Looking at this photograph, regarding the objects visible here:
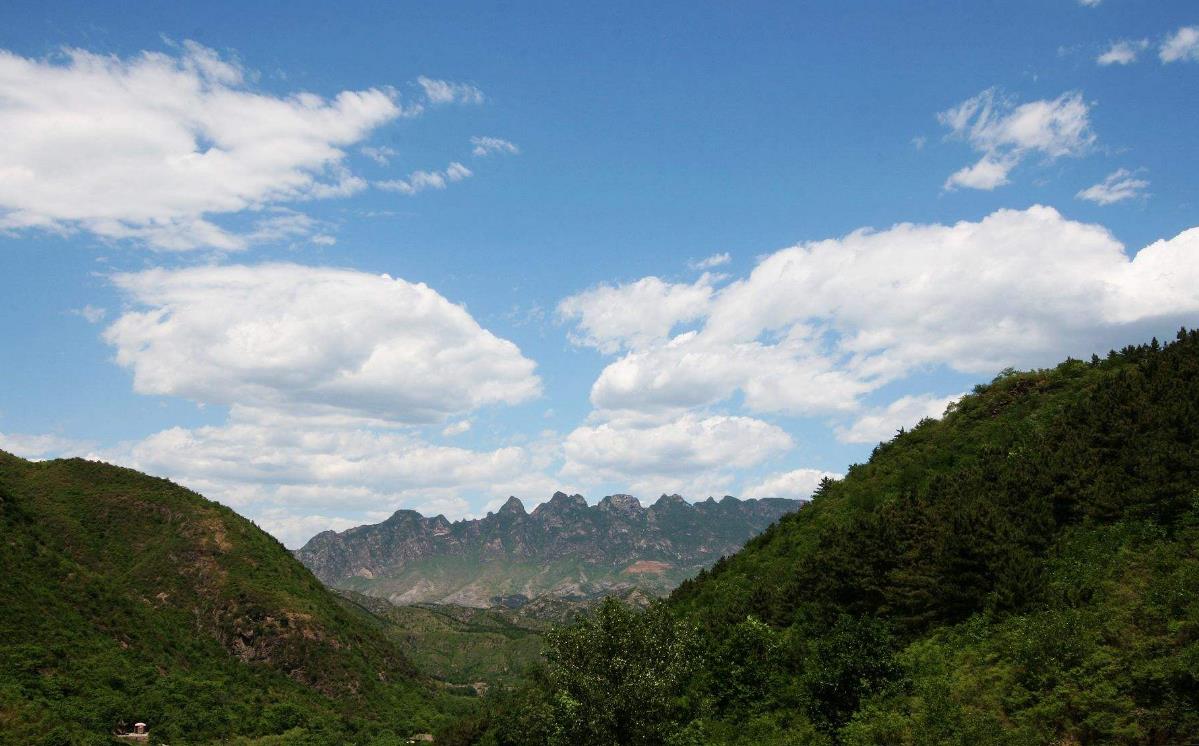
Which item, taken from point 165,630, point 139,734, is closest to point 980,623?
point 139,734

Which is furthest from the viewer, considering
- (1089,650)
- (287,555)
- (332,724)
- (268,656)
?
(287,555)

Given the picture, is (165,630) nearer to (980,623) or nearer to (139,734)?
(139,734)

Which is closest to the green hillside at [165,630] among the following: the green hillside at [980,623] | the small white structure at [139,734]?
the small white structure at [139,734]

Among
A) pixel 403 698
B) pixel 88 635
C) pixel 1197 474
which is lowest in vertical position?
pixel 403 698

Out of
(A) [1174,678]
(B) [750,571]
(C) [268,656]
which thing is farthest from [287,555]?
(A) [1174,678]

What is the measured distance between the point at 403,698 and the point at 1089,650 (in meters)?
167

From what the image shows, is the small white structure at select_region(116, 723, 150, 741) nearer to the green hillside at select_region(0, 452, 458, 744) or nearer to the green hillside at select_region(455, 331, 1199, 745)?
the green hillside at select_region(0, 452, 458, 744)

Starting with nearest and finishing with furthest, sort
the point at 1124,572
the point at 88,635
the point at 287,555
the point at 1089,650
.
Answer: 1. the point at 1089,650
2. the point at 1124,572
3. the point at 88,635
4. the point at 287,555

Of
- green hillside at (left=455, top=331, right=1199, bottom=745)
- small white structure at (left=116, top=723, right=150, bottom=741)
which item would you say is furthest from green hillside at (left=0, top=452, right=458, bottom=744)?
green hillside at (left=455, top=331, right=1199, bottom=745)

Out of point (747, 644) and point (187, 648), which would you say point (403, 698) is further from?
point (747, 644)

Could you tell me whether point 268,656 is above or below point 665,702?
below

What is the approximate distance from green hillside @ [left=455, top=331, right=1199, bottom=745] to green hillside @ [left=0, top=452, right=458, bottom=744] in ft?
274

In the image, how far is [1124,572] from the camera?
35.0 metres

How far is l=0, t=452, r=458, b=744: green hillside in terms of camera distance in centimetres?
10331
